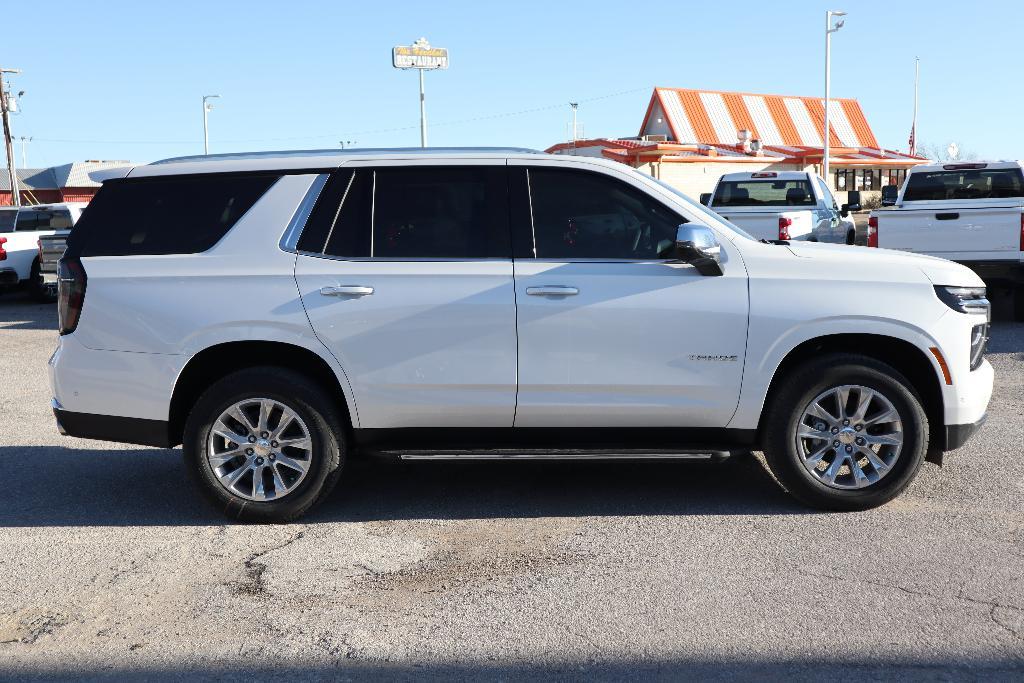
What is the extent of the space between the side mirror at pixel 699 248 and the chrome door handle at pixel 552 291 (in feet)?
1.86

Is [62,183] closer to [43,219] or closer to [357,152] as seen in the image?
[43,219]

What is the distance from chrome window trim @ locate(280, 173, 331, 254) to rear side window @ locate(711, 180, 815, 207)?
1152 cm

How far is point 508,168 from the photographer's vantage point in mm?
5531

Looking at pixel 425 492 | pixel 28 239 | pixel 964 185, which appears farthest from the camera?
pixel 28 239

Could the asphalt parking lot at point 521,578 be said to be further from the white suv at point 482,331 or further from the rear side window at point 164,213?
the rear side window at point 164,213

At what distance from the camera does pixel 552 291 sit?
207 inches

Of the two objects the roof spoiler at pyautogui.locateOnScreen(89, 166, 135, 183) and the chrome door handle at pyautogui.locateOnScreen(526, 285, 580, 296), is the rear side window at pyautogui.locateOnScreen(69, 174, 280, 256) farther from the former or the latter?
the chrome door handle at pyautogui.locateOnScreen(526, 285, 580, 296)

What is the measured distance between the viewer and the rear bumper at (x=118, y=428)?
5445 mm

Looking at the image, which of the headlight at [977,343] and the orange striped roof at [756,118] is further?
the orange striped roof at [756,118]

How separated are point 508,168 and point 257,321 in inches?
60.2

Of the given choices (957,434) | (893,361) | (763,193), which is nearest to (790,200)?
(763,193)

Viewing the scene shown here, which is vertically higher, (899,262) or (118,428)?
(899,262)

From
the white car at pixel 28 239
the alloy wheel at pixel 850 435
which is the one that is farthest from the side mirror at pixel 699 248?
the white car at pixel 28 239

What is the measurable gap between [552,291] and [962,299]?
2.11 m
